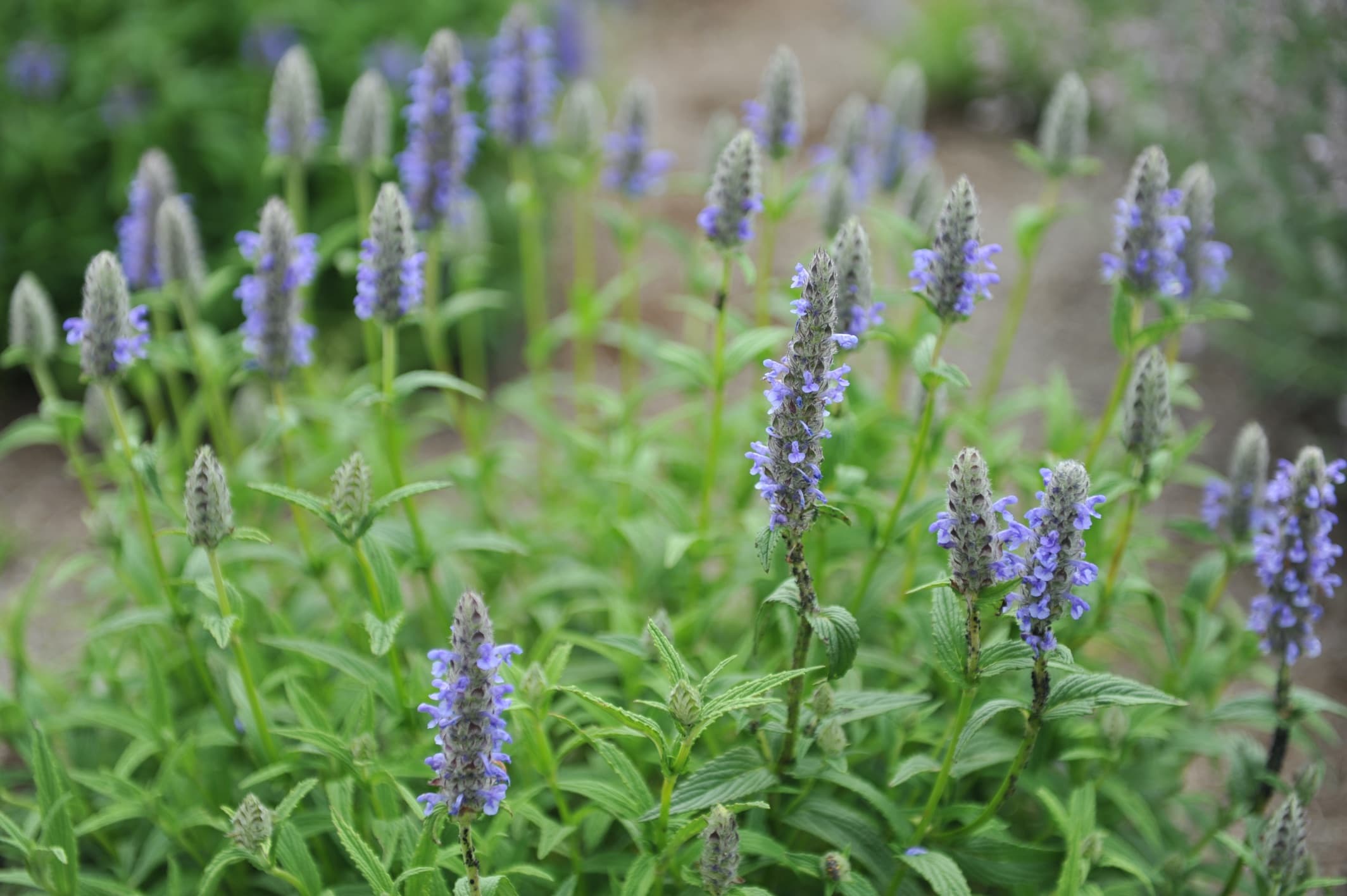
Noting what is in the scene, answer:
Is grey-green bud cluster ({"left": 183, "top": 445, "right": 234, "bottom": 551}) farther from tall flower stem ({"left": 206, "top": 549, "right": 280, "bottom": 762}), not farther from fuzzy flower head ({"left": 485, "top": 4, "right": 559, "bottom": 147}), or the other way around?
fuzzy flower head ({"left": 485, "top": 4, "right": 559, "bottom": 147})

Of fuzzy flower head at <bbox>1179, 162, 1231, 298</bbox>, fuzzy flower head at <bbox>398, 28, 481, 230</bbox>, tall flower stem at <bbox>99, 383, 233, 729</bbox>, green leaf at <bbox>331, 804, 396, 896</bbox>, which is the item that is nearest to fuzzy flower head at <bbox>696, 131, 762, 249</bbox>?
fuzzy flower head at <bbox>398, 28, 481, 230</bbox>

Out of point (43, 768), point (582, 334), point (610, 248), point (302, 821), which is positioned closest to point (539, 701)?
point (302, 821)

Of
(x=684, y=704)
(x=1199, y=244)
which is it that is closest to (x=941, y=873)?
(x=684, y=704)

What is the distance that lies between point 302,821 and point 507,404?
6.31ft

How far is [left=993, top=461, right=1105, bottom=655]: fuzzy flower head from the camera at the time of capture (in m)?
2.16

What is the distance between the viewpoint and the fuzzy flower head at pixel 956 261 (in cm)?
261

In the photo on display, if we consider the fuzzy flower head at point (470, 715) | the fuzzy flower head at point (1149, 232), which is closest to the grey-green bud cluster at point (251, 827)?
the fuzzy flower head at point (470, 715)

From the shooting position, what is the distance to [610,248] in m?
8.12

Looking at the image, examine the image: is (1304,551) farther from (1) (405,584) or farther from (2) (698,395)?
(1) (405,584)

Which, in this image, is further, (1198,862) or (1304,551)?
(1198,862)

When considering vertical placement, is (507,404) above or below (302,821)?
above

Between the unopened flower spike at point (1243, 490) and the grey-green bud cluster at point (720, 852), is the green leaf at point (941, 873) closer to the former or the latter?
A: the grey-green bud cluster at point (720, 852)

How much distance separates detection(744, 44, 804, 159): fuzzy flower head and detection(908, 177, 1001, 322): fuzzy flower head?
1031mm

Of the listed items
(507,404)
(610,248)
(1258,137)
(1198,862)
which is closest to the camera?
(1198,862)
